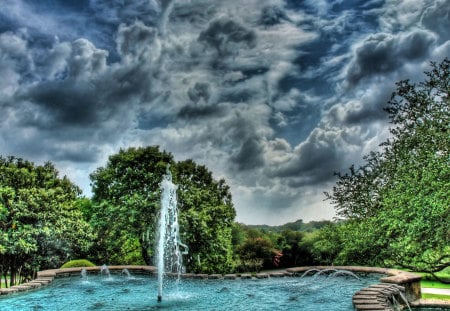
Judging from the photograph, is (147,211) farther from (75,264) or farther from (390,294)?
(390,294)

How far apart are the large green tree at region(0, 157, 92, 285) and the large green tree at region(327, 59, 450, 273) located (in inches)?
609

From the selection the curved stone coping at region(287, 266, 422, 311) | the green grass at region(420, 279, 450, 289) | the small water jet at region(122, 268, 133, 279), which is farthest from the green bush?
the green grass at region(420, 279, 450, 289)

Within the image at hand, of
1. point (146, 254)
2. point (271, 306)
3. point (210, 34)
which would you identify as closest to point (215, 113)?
point (210, 34)

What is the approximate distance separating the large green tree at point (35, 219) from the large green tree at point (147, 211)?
1766mm

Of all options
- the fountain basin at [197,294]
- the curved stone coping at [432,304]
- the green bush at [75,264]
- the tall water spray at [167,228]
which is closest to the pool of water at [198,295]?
the fountain basin at [197,294]

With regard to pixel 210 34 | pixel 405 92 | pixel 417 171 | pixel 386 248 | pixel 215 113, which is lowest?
pixel 386 248

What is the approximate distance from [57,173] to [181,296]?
17124 millimetres

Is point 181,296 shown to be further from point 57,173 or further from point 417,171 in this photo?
point 57,173

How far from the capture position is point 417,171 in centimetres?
1638

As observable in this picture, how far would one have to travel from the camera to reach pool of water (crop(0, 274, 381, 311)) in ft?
31.8

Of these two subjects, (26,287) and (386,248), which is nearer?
(26,287)

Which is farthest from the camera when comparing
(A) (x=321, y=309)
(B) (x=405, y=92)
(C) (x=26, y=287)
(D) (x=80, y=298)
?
(B) (x=405, y=92)

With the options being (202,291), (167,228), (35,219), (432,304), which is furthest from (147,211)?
(432,304)

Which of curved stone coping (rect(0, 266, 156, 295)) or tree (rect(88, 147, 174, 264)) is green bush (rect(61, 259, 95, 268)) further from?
tree (rect(88, 147, 174, 264))
